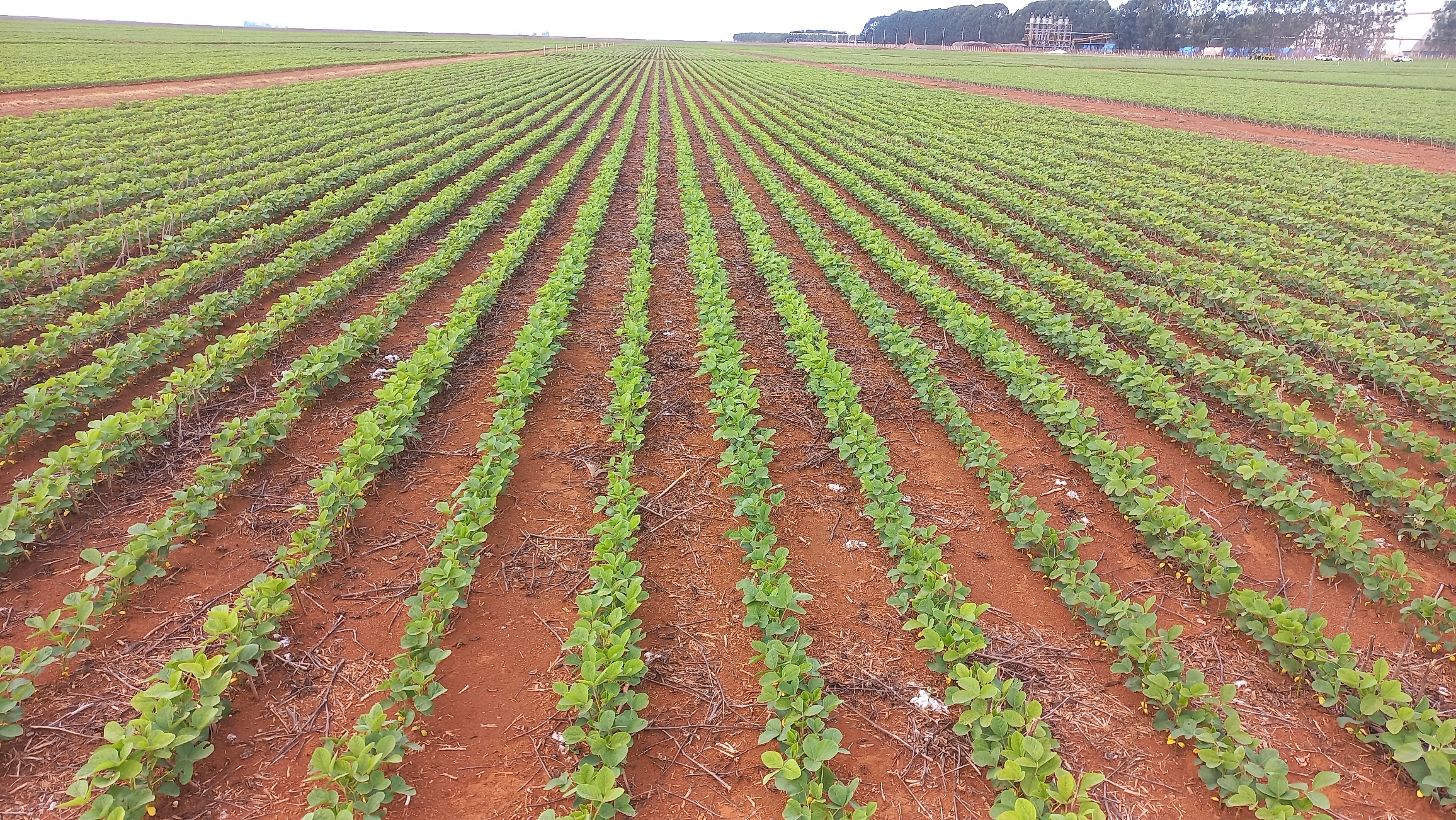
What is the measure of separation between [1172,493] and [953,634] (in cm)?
291

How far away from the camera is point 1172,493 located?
5.31 meters

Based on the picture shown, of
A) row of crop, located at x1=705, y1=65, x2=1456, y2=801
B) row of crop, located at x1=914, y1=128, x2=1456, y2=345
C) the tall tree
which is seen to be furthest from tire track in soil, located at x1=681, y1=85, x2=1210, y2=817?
the tall tree

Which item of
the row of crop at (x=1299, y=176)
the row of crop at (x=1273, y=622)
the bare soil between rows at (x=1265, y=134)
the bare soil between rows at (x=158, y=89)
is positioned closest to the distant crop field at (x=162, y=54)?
the bare soil between rows at (x=158, y=89)

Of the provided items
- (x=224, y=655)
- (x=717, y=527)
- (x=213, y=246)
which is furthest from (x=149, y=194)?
(x=717, y=527)

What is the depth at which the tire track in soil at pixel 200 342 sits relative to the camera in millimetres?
5359

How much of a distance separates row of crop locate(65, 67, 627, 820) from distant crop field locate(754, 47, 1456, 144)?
36.6 meters

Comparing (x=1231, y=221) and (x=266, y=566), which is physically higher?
(x=1231, y=221)

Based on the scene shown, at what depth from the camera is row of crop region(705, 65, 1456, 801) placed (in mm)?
3104

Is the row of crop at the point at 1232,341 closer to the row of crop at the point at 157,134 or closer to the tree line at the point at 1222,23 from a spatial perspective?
the row of crop at the point at 157,134

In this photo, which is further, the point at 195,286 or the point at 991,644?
the point at 195,286

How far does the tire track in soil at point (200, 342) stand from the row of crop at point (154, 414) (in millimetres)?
142

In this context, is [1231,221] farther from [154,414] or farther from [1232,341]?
[154,414]

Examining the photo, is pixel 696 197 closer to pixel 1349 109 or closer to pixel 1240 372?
pixel 1240 372

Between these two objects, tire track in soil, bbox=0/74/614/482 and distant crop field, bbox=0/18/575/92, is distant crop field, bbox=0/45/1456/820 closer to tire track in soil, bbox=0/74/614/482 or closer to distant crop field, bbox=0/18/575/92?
tire track in soil, bbox=0/74/614/482
